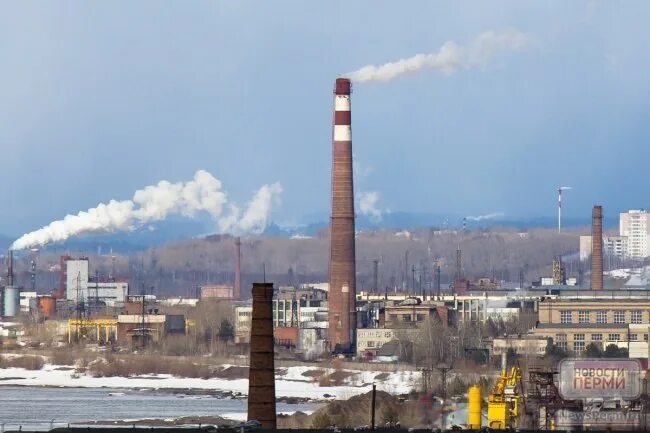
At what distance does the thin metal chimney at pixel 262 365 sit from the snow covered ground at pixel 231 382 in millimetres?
34297

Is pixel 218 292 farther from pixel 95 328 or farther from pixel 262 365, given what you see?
pixel 262 365

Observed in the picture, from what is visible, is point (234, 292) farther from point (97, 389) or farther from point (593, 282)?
point (97, 389)

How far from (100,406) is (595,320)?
2694 centimetres

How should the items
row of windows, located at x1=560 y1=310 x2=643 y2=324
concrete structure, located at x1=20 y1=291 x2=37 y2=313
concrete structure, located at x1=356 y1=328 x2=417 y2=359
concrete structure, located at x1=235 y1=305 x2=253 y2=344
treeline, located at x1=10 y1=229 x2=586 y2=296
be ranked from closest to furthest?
row of windows, located at x1=560 y1=310 x2=643 y2=324 → concrete structure, located at x1=356 y1=328 x2=417 y2=359 → concrete structure, located at x1=235 y1=305 x2=253 y2=344 → concrete structure, located at x1=20 y1=291 x2=37 y2=313 → treeline, located at x1=10 y1=229 x2=586 y2=296

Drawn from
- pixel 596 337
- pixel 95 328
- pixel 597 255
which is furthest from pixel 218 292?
pixel 596 337

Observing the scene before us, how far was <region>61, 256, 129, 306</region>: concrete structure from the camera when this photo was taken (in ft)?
427

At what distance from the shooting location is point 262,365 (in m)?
38.8

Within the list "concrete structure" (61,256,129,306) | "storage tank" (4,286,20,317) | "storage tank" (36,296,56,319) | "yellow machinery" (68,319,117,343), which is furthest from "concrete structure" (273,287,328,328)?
"storage tank" (4,286,20,317)

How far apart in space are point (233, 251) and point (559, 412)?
117m

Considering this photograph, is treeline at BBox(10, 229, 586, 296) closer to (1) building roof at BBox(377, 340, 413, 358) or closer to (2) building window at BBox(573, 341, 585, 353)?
(1) building roof at BBox(377, 340, 413, 358)

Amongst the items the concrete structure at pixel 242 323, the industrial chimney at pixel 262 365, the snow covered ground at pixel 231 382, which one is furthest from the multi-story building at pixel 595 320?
the industrial chimney at pixel 262 365

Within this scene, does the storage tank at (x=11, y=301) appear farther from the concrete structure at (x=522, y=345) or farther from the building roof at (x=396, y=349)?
the concrete structure at (x=522, y=345)

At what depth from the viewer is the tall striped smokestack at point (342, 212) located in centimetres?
8944

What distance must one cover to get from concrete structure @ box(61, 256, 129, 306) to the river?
4328 cm
